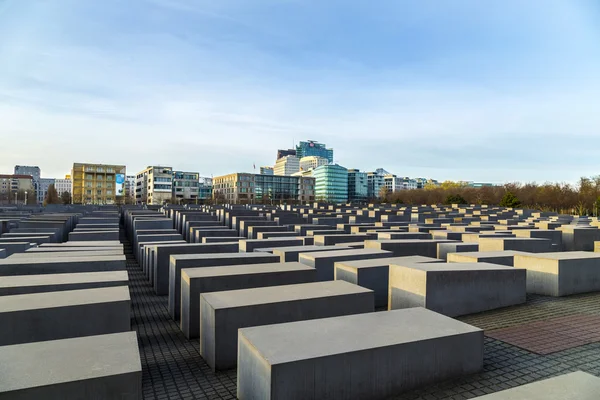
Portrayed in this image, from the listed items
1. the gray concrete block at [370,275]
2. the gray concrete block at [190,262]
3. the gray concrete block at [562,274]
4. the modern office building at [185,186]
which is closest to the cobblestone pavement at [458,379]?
the gray concrete block at [190,262]

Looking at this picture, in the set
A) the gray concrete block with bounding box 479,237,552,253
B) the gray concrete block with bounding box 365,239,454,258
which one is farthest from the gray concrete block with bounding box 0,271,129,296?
the gray concrete block with bounding box 479,237,552,253

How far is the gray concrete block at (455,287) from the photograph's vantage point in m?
7.65

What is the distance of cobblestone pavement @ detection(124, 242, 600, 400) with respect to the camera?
4934 millimetres

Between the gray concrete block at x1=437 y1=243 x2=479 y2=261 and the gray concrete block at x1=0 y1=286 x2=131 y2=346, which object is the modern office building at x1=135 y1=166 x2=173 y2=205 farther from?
the gray concrete block at x1=0 y1=286 x2=131 y2=346

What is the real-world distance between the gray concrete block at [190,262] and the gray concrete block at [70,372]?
4241 mm

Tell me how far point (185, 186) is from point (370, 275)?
123 meters

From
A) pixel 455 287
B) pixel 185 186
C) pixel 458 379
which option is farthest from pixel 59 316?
pixel 185 186

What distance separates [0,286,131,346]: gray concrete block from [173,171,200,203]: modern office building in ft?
386

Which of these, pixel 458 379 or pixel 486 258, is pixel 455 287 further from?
pixel 458 379

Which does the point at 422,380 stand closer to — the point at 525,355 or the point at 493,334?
the point at 525,355

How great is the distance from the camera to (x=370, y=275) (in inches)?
349

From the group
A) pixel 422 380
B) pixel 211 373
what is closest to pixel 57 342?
pixel 211 373

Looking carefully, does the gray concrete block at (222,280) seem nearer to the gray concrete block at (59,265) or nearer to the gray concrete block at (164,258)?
the gray concrete block at (59,265)

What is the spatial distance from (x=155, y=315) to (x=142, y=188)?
438 feet
